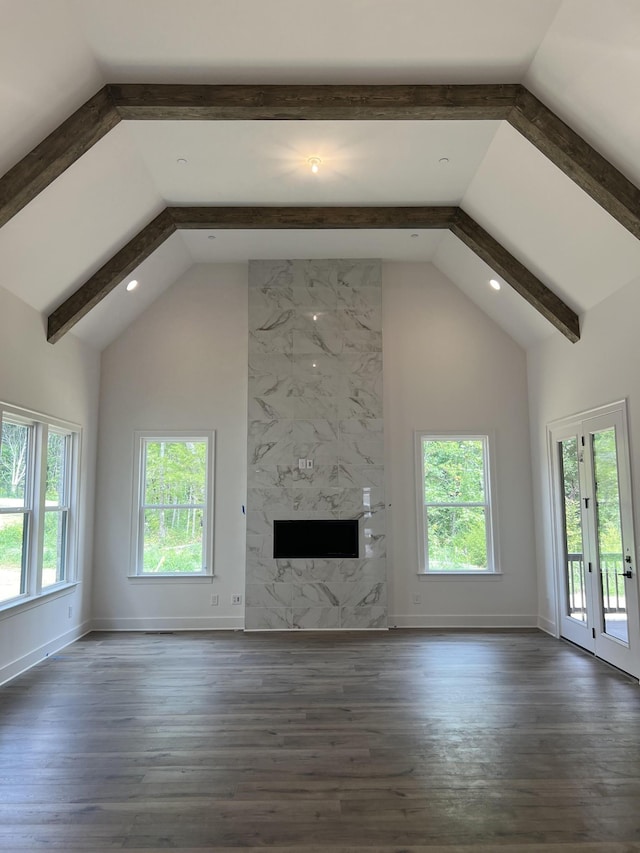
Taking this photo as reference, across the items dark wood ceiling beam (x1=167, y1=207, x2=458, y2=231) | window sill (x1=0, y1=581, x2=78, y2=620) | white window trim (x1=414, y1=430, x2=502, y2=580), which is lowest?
window sill (x1=0, y1=581, x2=78, y2=620)

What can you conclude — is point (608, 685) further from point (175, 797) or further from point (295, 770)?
point (175, 797)

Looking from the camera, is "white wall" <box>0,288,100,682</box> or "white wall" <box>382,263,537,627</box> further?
"white wall" <box>382,263,537,627</box>

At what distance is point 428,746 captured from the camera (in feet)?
11.0

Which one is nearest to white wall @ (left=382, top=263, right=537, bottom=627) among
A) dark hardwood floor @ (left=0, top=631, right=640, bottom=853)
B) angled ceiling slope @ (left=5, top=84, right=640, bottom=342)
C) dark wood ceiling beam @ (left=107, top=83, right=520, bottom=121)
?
dark hardwood floor @ (left=0, top=631, right=640, bottom=853)

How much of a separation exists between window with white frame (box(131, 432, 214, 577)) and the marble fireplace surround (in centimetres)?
55

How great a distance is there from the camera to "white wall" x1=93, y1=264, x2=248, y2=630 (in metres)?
6.40

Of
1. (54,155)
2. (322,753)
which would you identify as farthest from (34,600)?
(54,155)

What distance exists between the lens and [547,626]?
614 centimetres

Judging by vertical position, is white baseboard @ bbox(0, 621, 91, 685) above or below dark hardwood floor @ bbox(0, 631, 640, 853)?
above

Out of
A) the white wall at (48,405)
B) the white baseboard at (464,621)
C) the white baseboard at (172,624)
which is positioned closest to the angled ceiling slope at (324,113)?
the white wall at (48,405)

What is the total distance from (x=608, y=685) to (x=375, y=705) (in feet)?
6.13

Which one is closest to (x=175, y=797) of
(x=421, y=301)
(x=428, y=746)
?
(x=428, y=746)

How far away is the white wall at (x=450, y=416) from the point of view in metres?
6.45

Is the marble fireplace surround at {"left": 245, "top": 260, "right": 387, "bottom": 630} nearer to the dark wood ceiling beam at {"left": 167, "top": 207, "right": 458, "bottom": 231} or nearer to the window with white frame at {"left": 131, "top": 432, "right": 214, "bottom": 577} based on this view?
the window with white frame at {"left": 131, "top": 432, "right": 214, "bottom": 577}
